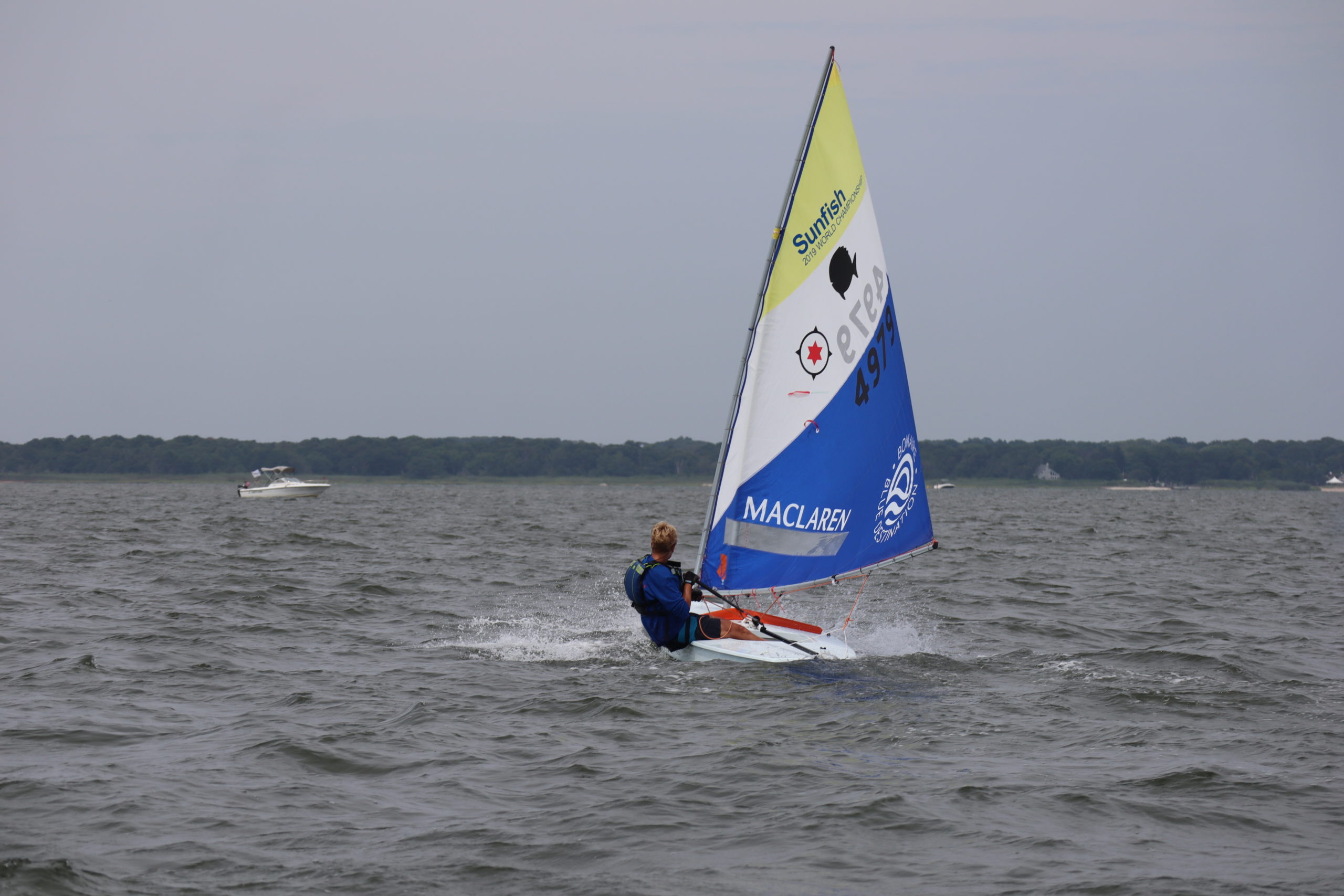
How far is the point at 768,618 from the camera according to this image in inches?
475

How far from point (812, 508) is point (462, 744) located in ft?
15.3

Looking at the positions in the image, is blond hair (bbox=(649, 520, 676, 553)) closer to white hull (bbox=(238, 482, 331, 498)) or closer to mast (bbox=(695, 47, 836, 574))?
mast (bbox=(695, 47, 836, 574))

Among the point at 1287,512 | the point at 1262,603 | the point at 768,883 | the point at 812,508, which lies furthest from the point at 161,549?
the point at 1287,512

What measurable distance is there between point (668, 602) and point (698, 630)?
0.58 meters

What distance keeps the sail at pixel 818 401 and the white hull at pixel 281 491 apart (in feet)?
209

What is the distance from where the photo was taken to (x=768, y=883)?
233 inches

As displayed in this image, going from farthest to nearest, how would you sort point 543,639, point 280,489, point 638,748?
point 280,489 → point 543,639 → point 638,748

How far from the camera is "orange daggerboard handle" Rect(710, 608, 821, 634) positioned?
1185 centimetres

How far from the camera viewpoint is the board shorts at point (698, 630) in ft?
38.2

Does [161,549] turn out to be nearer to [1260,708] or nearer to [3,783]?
[3,783]

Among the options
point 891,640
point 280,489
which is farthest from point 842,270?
point 280,489

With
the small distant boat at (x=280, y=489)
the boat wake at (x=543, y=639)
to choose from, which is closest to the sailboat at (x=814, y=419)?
the boat wake at (x=543, y=639)

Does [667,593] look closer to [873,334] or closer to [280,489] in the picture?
[873,334]

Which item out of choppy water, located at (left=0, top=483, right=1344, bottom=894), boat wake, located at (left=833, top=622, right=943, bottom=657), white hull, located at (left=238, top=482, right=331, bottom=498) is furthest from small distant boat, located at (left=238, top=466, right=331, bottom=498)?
boat wake, located at (left=833, top=622, right=943, bottom=657)
